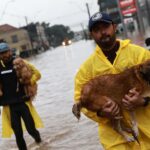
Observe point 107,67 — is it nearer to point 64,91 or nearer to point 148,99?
point 148,99

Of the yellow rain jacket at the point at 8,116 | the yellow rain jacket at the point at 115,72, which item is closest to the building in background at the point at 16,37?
the yellow rain jacket at the point at 8,116

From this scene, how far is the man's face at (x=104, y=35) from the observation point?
455cm

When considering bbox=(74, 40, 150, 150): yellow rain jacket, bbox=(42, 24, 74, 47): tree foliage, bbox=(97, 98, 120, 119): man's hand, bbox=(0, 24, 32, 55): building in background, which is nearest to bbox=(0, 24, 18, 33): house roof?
bbox=(0, 24, 32, 55): building in background

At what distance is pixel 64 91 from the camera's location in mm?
18000

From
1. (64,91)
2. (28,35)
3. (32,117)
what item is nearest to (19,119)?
(32,117)

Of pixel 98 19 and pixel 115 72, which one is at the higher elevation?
pixel 98 19

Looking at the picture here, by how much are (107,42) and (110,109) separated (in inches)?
22.9

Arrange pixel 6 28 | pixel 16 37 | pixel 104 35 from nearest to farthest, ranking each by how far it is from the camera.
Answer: pixel 104 35
pixel 16 37
pixel 6 28

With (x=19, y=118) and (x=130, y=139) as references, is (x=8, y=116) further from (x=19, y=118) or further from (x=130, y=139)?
(x=130, y=139)

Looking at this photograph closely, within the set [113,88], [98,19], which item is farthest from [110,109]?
[98,19]

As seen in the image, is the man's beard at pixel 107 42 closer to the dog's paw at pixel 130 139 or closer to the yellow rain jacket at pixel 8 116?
the dog's paw at pixel 130 139

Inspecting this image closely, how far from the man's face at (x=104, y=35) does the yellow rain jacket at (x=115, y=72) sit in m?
0.10

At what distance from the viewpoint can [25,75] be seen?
29.0ft

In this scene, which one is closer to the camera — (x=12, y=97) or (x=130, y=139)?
(x=130, y=139)
